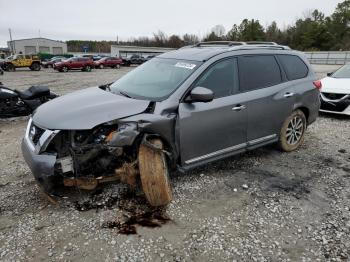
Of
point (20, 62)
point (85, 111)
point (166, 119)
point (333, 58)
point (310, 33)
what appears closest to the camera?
point (85, 111)

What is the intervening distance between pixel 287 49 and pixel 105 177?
12.4 feet

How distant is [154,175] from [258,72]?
2322 mm

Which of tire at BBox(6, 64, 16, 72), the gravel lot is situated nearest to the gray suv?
the gravel lot

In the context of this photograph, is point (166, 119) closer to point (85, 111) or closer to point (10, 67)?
point (85, 111)

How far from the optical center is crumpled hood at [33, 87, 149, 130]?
3.46 meters

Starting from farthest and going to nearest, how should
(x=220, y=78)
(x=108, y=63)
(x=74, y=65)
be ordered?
1. (x=108, y=63)
2. (x=74, y=65)
3. (x=220, y=78)

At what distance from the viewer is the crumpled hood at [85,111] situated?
11.4 ft

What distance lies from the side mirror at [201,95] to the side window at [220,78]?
0.21 metres

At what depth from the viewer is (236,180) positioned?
444cm

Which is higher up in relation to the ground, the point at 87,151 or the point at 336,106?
the point at 87,151

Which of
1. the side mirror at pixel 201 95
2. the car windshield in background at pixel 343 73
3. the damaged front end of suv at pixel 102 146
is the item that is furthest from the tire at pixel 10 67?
the side mirror at pixel 201 95

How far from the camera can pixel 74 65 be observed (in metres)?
29.9

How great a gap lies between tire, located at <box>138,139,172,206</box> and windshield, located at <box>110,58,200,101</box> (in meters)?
0.73

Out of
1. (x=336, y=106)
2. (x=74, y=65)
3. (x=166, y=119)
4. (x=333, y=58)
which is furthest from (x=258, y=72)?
(x=333, y=58)
